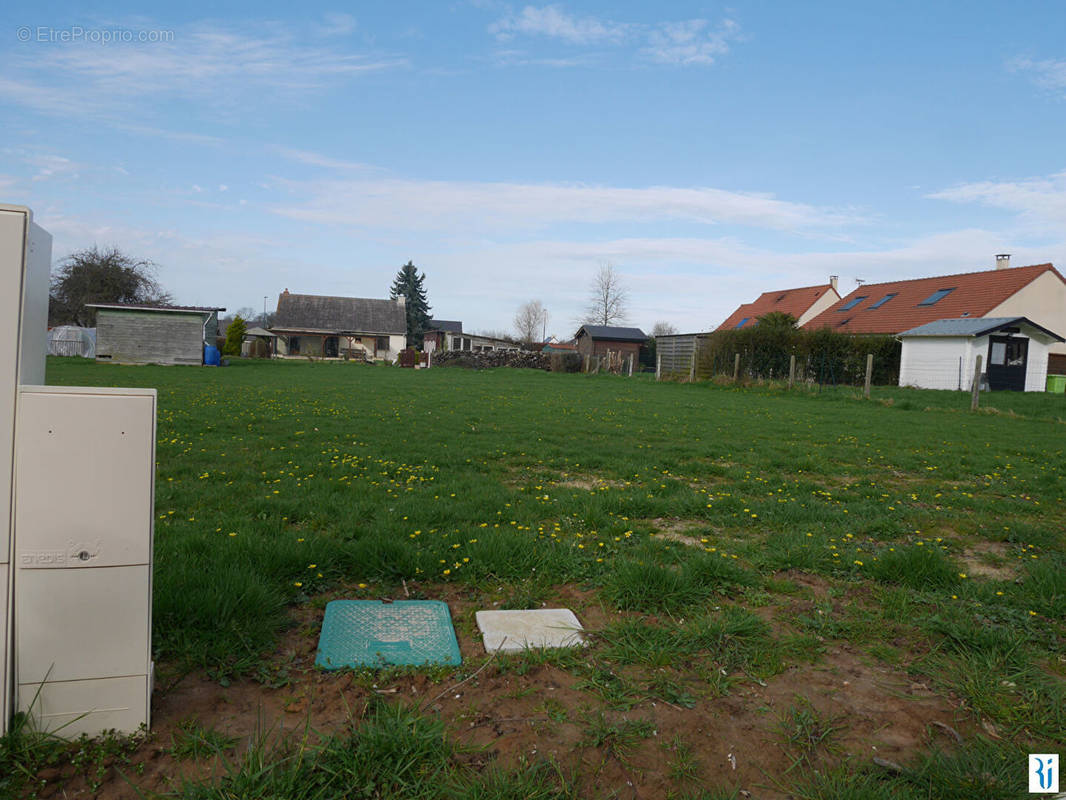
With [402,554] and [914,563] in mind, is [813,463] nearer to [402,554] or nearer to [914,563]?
[914,563]

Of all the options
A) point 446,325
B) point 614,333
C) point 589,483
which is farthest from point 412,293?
point 589,483

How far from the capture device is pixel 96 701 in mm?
2174

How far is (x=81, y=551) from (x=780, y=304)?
47.7 m

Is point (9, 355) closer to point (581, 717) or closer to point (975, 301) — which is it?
point (581, 717)

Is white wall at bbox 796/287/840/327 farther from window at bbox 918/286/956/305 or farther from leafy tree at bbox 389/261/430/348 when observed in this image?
leafy tree at bbox 389/261/430/348

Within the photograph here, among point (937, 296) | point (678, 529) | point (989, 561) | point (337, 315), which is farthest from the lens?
point (337, 315)

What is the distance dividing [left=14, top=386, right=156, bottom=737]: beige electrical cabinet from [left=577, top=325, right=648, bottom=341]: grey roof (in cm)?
5233

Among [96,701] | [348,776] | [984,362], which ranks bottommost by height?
[348,776]

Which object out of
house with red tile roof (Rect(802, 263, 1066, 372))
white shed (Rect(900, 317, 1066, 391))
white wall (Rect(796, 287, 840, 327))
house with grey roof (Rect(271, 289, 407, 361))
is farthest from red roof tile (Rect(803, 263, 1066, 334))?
house with grey roof (Rect(271, 289, 407, 361))

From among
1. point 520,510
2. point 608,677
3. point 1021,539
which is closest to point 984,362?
point 1021,539

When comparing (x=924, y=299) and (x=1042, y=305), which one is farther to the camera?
(x=924, y=299)

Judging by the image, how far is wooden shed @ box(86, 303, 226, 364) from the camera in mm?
31031

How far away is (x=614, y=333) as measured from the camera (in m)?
54.3

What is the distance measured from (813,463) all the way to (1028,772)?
19.9 feet
